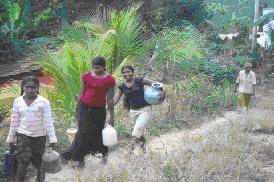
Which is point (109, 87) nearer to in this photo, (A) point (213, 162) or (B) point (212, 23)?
(A) point (213, 162)

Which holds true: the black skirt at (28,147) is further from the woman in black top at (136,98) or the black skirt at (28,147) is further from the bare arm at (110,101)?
the woman in black top at (136,98)

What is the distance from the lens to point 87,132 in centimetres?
622

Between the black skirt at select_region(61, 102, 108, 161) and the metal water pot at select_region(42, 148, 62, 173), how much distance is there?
77 cm

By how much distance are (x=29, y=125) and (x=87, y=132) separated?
108 centimetres

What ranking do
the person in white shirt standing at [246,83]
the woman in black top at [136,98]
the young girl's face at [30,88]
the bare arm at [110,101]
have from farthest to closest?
the person in white shirt standing at [246,83]
the woman in black top at [136,98]
the bare arm at [110,101]
the young girl's face at [30,88]

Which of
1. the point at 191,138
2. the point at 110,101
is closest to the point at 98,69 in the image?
the point at 110,101

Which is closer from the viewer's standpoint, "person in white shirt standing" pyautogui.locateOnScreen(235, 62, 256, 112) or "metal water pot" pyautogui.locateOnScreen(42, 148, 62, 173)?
"metal water pot" pyautogui.locateOnScreen(42, 148, 62, 173)

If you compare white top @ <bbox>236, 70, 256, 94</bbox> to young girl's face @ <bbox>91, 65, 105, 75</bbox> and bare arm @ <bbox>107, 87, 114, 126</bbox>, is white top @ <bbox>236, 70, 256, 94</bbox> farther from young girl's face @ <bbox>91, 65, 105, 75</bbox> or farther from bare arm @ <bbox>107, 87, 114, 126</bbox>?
young girl's face @ <bbox>91, 65, 105, 75</bbox>

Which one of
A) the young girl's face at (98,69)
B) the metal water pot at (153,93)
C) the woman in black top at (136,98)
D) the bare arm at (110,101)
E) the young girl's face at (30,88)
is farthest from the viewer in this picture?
the woman in black top at (136,98)

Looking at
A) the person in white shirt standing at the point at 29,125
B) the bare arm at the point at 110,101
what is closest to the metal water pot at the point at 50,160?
the person in white shirt standing at the point at 29,125

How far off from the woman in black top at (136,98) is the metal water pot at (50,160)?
52.4 inches

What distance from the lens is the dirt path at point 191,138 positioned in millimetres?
6030

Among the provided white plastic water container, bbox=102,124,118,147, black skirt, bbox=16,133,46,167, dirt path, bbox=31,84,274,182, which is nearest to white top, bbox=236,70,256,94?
dirt path, bbox=31,84,274,182

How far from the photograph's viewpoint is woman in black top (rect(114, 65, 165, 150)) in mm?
Answer: 6555
